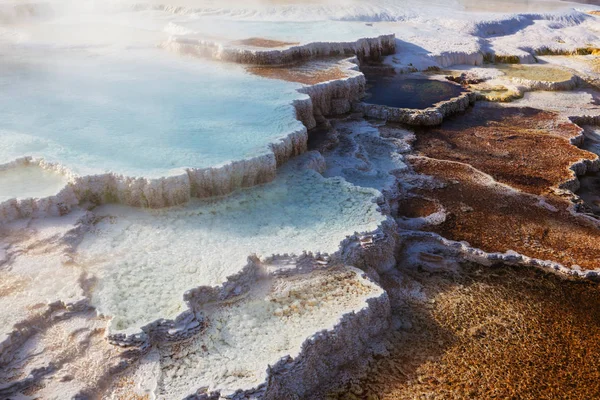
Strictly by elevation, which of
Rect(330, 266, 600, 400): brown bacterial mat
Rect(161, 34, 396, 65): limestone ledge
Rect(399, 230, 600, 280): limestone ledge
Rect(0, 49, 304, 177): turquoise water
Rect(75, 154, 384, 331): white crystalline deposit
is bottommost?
Rect(330, 266, 600, 400): brown bacterial mat

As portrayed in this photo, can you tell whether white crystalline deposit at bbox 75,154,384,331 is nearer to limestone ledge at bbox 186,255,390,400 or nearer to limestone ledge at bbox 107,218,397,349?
limestone ledge at bbox 107,218,397,349

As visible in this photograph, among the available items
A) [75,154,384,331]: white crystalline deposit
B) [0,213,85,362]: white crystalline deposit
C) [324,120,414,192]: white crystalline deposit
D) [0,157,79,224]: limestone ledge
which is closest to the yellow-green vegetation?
[324,120,414,192]: white crystalline deposit

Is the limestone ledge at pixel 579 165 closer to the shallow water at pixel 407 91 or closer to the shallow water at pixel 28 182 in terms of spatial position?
the shallow water at pixel 407 91

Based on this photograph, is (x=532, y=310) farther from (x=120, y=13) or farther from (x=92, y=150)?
(x=120, y=13)


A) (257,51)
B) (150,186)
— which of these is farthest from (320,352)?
(257,51)

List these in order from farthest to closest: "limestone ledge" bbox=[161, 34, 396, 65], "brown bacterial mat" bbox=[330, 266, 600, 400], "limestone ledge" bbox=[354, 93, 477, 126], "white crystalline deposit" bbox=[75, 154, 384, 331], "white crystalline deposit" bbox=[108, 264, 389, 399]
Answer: "limestone ledge" bbox=[161, 34, 396, 65] → "limestone ledge" bbox=[354, 93, 477, 126] → "white crystalline deposit" bbox=[75, 154, 384, 331] → "brown bacterial mat" bbox=[330, 266, 600, 400] → "white crystalline deposit" bbox=[108, 264, 389, 399]

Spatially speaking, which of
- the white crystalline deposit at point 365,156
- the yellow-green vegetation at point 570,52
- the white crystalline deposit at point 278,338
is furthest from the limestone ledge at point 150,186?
the yellow-green vegetation at point 570,52
